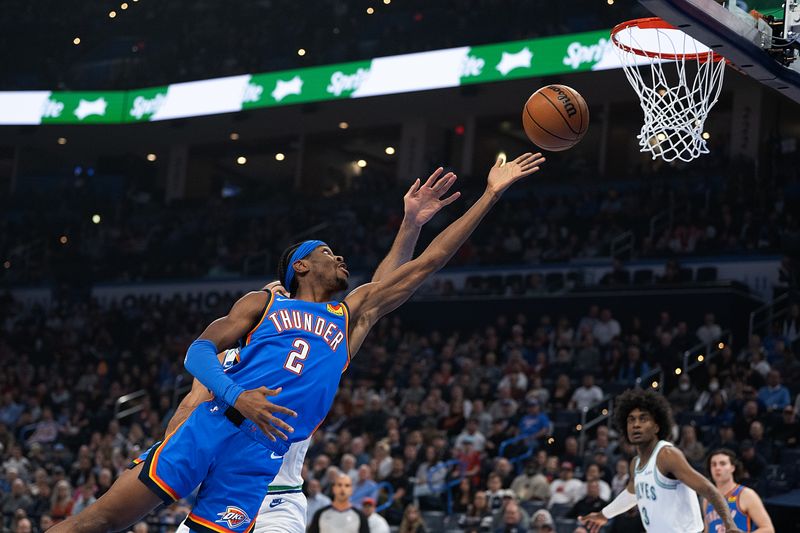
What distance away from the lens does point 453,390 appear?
15844mm

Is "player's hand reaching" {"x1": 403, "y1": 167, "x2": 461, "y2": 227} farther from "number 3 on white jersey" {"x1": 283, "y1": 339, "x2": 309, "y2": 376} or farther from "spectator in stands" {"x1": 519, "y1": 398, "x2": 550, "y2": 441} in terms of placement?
"spectator in stands" {"x1": 519, "y1": 398, "x2": 550, "y2": 441}

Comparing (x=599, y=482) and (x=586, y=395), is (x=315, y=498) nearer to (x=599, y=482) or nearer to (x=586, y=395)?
(x=599, y=482)

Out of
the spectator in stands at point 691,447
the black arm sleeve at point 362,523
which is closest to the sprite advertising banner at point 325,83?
the spectator in stands at point 691,447

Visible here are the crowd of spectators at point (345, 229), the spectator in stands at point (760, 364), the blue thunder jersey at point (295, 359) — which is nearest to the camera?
the blue thunder jersey at point (295, 359)

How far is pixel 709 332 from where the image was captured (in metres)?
16.3

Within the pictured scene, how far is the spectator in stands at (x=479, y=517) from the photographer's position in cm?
1215

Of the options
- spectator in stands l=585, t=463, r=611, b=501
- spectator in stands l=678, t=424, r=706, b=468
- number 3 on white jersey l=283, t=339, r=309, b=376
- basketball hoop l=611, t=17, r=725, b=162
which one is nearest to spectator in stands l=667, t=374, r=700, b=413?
spectator in stands l=678, t=424, r=706, b=468

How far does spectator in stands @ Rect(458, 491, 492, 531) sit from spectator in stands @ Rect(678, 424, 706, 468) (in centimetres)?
218

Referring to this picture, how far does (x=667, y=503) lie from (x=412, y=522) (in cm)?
565

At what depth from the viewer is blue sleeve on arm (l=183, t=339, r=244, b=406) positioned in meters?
4.67

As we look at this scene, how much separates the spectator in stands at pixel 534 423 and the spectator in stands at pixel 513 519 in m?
2.64

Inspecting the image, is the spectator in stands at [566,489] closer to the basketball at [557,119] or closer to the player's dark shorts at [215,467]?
the basketball at [557,119]

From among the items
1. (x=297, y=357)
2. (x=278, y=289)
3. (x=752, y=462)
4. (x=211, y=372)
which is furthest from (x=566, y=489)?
(x=211, y=372)

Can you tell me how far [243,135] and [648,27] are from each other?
22.5m
